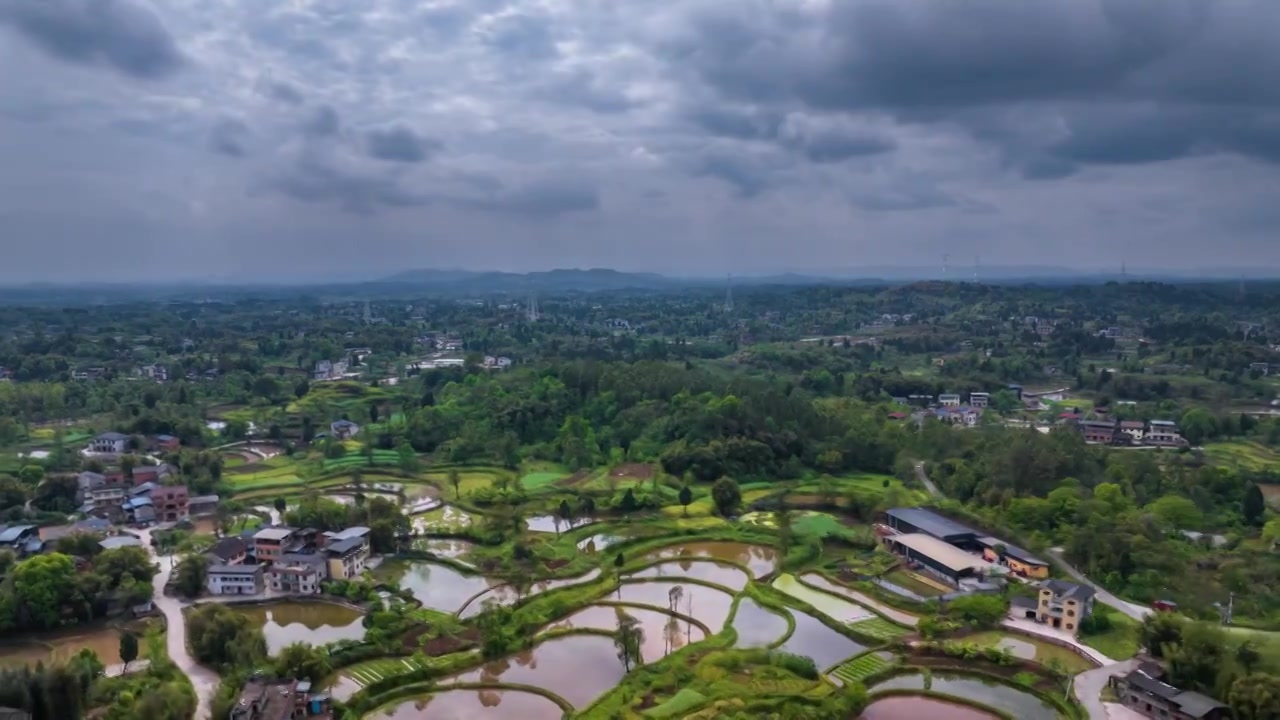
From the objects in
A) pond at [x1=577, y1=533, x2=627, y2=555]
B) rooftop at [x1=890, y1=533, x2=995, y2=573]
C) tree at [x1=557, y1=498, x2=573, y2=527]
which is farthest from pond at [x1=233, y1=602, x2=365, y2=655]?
rooftop at [x1=890, y1=533, x2=995, y2=573]

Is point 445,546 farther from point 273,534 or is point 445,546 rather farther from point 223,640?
point 223,640

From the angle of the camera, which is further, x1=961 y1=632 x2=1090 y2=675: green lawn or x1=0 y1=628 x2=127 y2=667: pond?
x1=0 y1=628 x2=127 y2=667: pond

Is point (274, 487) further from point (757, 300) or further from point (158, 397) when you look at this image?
point (757, 300)

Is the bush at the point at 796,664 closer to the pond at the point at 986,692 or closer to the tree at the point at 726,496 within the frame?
the pond at the point at 986,692

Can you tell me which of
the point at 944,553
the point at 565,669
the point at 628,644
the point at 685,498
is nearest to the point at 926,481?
the point at 944,553

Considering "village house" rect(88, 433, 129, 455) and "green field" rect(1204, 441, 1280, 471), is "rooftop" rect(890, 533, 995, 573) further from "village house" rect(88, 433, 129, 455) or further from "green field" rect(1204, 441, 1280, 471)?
"village house" rect(88, 433, 129, 455)

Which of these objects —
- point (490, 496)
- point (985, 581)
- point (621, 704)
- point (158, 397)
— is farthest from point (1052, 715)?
point (158, 397)

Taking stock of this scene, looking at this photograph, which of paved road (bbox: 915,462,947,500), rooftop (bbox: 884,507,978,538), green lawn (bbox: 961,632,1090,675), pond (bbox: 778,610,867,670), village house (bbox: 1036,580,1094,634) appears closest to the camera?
green lawn (bbox: 961,632,1090,675)
